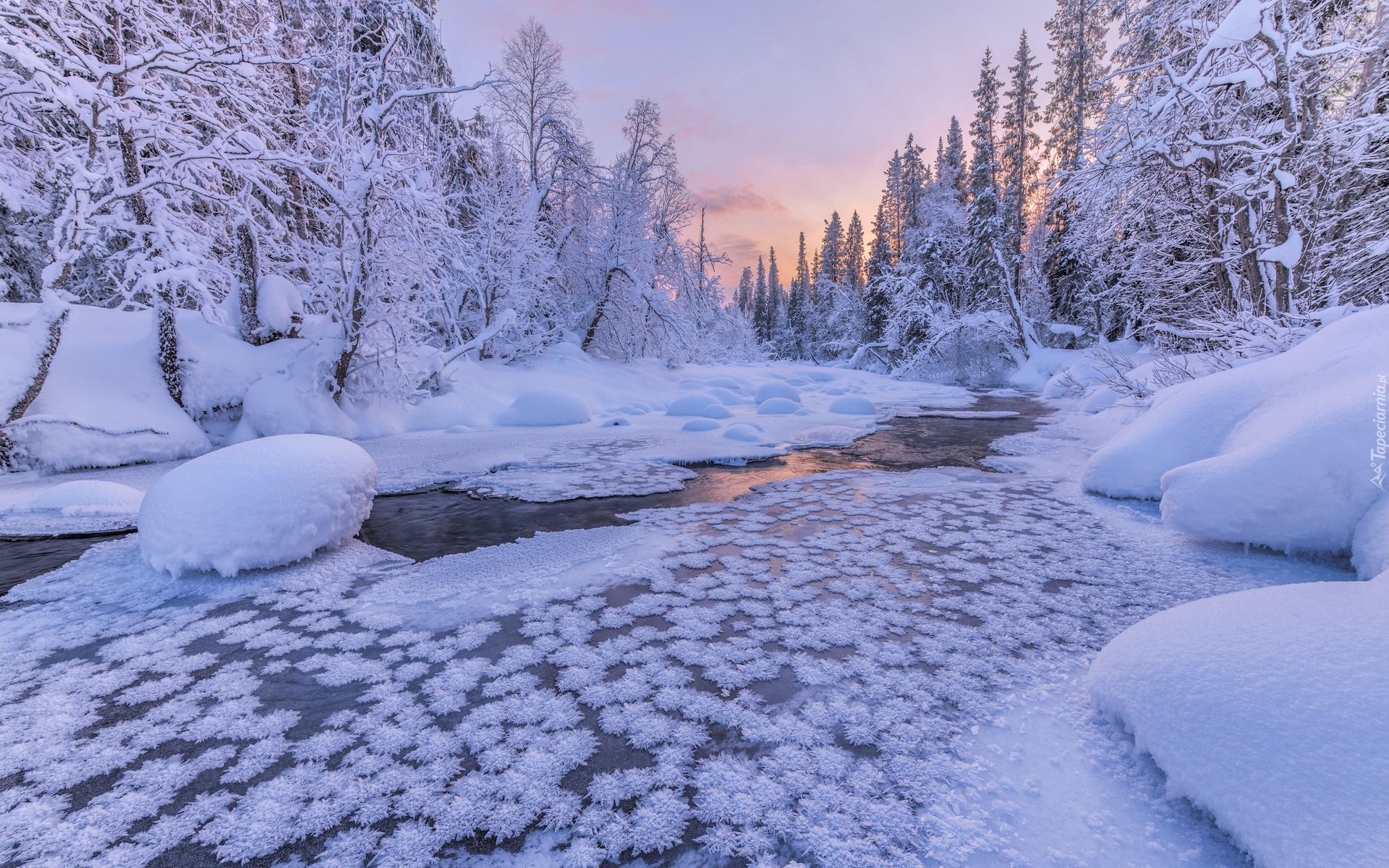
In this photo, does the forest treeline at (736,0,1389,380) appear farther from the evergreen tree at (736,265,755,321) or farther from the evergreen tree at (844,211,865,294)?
the evergreen tree at (736,265,755,321)

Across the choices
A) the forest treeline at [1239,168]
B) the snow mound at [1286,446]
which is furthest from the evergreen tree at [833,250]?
the snow mound at [1286,446]

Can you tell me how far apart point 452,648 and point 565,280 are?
50.7 ft

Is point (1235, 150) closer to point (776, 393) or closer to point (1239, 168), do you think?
point (1239, 168)

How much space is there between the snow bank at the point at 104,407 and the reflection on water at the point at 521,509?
2.85 meters

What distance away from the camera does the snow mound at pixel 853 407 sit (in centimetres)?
1279

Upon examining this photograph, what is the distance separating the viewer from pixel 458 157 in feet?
47.6

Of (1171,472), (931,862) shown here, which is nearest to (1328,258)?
(1171,472)

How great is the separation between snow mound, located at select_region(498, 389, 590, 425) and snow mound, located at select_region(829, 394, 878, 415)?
6156 millimetres

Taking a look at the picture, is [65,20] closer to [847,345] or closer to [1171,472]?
[1171,472]

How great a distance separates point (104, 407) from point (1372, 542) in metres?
11.7

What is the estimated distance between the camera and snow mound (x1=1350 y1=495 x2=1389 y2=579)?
2807 millimetres

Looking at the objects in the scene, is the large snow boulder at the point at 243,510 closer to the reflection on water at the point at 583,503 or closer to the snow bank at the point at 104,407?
the reflection on water at the point at 583,503

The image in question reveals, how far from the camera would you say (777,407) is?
12570 mm

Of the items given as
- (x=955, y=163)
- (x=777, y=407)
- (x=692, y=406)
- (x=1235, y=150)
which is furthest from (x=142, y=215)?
(x=955, y=163)
